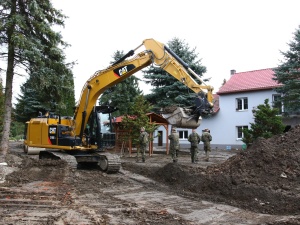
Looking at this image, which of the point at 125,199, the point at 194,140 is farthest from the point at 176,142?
the point at 125,199

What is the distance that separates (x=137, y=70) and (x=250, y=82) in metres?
22.0

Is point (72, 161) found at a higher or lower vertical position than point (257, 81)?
lower

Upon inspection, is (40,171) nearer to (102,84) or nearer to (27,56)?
(102,84)

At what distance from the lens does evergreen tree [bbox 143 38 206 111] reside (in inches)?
1096

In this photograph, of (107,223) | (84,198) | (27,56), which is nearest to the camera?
(107,223)

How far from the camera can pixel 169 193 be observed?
369 inches

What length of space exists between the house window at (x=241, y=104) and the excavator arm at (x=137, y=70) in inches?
826

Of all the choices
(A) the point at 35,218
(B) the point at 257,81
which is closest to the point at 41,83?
(A) the point at 35,218

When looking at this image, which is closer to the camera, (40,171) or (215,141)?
(40,171)

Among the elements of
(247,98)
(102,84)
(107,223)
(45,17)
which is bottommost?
(107,223)

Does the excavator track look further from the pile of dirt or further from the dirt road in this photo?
the pile of dirt

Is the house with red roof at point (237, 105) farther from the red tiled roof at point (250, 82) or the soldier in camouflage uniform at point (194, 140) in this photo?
the soldier in camouflage uniform at point (194, 140)

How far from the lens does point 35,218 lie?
6238 mm

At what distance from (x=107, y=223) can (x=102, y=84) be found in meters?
7.60
